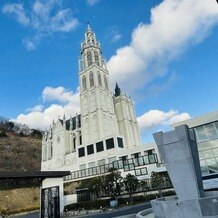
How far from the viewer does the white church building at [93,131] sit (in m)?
62.5

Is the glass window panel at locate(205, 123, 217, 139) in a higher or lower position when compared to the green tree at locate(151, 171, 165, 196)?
higher

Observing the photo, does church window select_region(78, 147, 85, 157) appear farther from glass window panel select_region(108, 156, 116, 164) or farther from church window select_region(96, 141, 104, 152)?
glass window panel select_region(108, 156, 116, 164)

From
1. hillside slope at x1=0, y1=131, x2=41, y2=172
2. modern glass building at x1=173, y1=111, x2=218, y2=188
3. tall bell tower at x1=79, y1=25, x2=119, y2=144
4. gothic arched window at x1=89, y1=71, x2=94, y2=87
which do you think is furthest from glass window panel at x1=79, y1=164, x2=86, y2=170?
modern glass building at x1=173, y1=111, x2=218, y2=188

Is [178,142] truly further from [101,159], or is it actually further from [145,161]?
[101,159]

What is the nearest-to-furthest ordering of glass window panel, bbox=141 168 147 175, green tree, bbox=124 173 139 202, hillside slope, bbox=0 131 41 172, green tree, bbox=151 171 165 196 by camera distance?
1. green tree, bbox=124 173 139 202
2. green tree, bbox=151 171 165 196
3. glass window panel, bbox=141 168 147 175
4. hillside slope, bbox=0 131 41 172

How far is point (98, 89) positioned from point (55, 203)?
62.3 m

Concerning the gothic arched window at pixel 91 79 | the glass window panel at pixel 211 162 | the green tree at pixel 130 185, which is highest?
the gothic arched window at pixel 91 79

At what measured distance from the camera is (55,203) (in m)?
17.2

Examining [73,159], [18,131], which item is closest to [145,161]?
[73,159]

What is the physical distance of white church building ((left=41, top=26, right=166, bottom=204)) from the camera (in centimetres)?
6246

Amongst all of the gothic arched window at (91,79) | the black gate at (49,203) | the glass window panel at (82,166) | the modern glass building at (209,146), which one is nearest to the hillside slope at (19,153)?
the glass window panel at (82,166)

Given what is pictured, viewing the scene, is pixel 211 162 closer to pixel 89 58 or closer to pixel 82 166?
pixel 82 166

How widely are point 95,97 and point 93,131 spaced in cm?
1135

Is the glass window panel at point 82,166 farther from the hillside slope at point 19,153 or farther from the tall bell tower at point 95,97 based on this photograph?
the hillside slope at point 19,153
